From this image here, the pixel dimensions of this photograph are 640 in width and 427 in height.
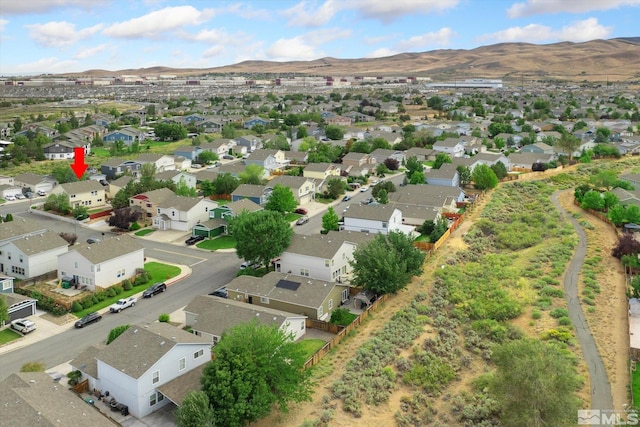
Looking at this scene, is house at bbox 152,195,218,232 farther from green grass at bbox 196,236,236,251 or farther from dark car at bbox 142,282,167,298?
dark car at bbox 142,282,167,298

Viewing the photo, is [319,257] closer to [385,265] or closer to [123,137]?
[385,265]

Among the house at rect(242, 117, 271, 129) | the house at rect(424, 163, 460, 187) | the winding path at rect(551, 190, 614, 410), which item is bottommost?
the winding path at rect(551, 190, 614, 410)

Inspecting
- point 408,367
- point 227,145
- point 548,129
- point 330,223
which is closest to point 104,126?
point 227,145

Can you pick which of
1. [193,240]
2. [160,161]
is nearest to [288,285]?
[193,240]

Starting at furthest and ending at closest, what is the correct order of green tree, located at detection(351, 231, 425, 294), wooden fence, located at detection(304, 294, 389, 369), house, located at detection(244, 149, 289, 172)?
1. house, located at detection(244, 149, 289, 172)
2. green tree, located at detection(351, 231, 425, 294)
3. wooden fence, located at detection(304, 294, 389, 369)

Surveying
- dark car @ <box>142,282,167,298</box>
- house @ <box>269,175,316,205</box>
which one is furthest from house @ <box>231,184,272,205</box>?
dark car @ <box>142,282,167,298</box>

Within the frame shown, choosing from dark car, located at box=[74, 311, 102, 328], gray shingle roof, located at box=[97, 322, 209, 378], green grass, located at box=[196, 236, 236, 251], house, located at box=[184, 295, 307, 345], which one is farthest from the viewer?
green grass, located at box=[196, 236, 236, 251]

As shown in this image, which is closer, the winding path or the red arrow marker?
the winding path

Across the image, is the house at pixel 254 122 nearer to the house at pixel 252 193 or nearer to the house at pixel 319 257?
the house at pixel 252 193
